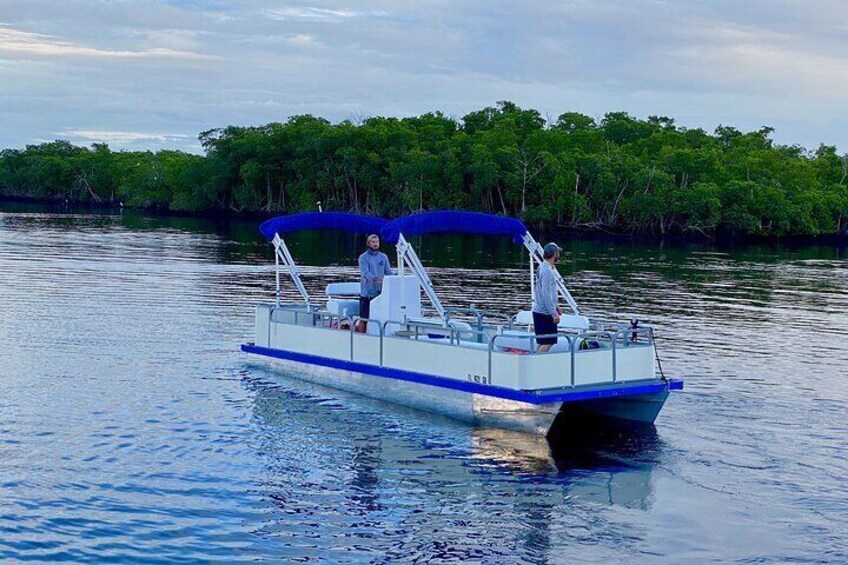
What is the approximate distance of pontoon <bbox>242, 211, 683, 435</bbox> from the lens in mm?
16688

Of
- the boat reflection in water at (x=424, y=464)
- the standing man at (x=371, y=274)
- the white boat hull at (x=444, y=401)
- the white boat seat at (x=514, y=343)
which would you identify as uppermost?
the standing man at (x=371, y=274)

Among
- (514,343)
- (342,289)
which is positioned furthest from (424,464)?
(342,289)

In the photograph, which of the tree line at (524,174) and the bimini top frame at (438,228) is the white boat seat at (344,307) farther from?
the tree line at (524,174)

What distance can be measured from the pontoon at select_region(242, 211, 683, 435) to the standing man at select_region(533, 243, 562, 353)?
0.80 feet

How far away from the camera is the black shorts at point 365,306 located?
68.5ft

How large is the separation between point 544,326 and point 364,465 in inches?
155

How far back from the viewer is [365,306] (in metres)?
21.0

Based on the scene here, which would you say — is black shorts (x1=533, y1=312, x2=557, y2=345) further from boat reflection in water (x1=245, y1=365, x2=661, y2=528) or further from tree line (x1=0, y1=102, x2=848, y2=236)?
tree line (x1=0, y1=102, x2=848, y2=236)

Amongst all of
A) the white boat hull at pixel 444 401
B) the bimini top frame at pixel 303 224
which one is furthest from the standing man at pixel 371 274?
the bimini top frame at pixel 303 224

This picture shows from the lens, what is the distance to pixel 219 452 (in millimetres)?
15781

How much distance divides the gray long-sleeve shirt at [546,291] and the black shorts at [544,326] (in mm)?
81

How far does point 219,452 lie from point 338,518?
331 cm

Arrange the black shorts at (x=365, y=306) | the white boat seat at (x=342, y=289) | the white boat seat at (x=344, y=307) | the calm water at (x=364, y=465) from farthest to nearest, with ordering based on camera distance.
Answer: the white boat seat at (x=342, y=289)
the white boat seat at (x=344, y=307)
the black shorts at (x=365, y=306)
the calm water at (x=364, y=465)

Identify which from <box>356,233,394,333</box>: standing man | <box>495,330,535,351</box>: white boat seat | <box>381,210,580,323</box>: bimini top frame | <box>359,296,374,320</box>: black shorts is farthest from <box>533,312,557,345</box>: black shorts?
<box>359,296,374,320</box>: black shorts
